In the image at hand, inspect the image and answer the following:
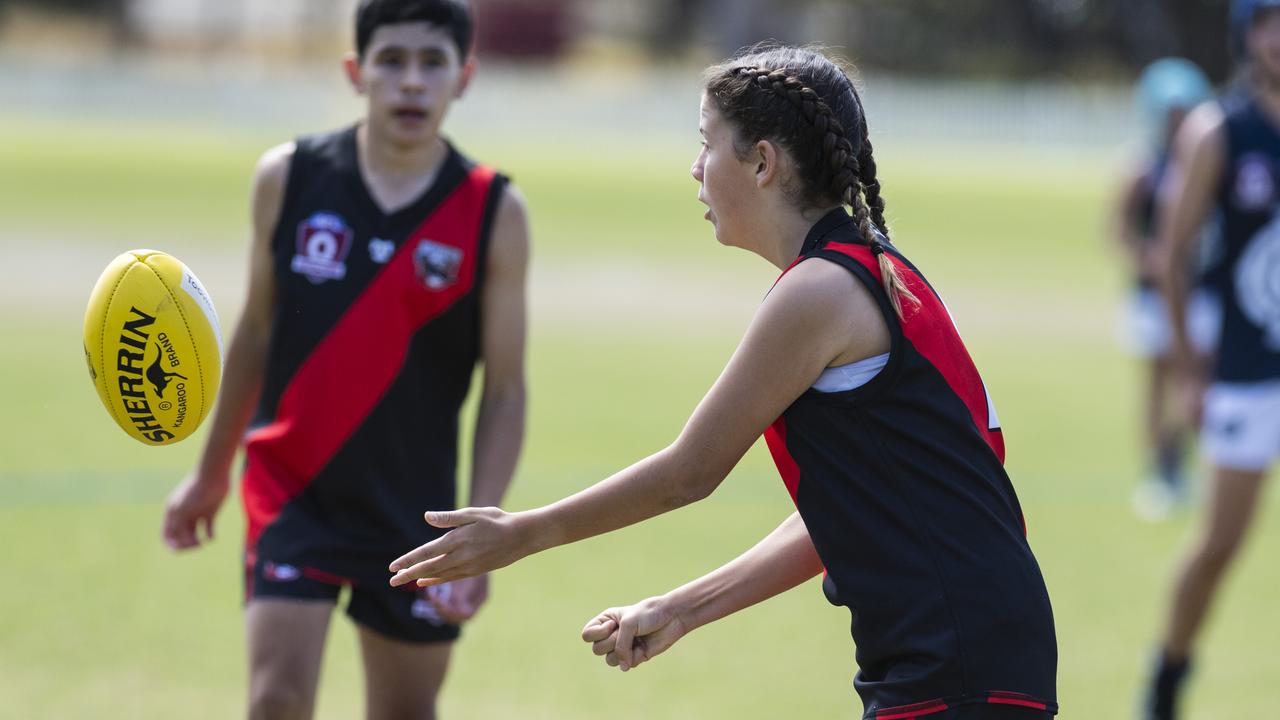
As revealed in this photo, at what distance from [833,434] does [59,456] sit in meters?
7.96

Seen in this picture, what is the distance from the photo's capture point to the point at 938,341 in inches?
115

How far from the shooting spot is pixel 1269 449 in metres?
5.46

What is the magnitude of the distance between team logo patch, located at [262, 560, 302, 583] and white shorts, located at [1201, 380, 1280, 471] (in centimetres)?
317

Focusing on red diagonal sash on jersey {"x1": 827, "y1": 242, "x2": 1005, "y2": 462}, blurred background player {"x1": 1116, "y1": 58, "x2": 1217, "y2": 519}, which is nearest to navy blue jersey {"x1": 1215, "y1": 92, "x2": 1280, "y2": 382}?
red diagonal sash on jersey {"x1": 827, "y1": 242, "x2": 1005, "y2": 462}

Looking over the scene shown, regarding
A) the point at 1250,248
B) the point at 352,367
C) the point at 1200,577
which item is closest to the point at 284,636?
the point at 352,367

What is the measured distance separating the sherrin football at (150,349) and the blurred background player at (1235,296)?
135 inches

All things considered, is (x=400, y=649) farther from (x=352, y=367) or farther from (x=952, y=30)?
(x=952, y=30)

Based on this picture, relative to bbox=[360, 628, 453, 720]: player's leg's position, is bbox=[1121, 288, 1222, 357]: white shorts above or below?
below

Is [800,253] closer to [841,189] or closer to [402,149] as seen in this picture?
[841,189]

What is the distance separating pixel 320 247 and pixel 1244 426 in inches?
126

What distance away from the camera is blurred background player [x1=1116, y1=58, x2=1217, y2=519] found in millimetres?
9531

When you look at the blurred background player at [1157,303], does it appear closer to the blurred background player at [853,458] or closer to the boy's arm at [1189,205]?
the boy's arm at [1189,205]

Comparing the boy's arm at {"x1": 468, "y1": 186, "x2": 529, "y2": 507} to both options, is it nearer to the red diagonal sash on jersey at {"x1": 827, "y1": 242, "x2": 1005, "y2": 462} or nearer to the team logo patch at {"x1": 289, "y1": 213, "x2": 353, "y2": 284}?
the team logo patch at {"x1": 289, "y1": 213, "x2": 353, "y2": 284}

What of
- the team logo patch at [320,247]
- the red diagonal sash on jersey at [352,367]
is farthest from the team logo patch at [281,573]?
the team logo patch at [320,247]
